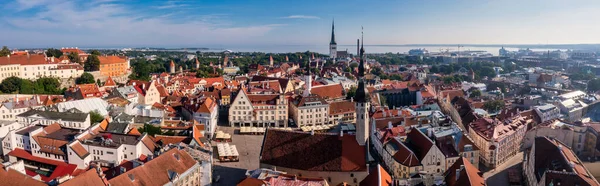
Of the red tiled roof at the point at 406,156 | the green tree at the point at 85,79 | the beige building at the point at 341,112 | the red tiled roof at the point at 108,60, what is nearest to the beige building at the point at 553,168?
the red tiled roof at the point at 406,156

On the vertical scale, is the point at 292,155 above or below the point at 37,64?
below

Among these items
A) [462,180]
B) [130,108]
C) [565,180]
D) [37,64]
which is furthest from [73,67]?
[565,180]

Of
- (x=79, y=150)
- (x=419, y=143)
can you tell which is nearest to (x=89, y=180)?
(x=79, y=150)

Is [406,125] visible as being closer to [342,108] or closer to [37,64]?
[342,108]

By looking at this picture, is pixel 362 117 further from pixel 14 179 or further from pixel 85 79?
pixel 85 79

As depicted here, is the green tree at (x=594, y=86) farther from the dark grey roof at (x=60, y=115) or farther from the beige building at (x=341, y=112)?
the dark grey roof at (x=60, y=115)

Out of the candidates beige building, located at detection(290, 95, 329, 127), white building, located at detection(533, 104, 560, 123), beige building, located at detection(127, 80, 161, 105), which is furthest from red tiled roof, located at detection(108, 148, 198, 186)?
white building, located at detection(533, 104, 560, 123)
